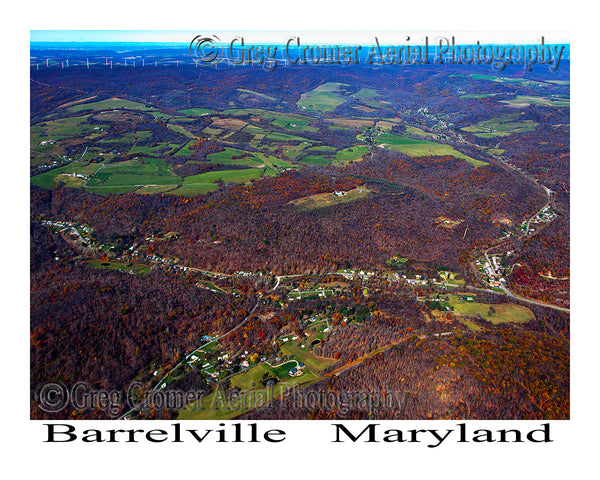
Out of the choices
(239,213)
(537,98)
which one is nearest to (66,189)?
(239,213)

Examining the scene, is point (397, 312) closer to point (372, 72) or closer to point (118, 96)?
point (118, 96)

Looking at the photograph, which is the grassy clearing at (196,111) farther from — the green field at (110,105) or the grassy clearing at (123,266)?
the grassy clearing at (123,266)

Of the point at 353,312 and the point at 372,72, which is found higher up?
the point at 372,72

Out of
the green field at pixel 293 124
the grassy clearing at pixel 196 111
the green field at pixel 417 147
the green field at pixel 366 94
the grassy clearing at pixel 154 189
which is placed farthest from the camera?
the green field at pixel 366 94

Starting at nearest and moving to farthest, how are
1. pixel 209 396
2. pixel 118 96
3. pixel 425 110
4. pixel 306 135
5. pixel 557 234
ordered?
1. pixel 209 396
2. pixel 557 234
3. pixel 306 135
4. pixel 118 96
5. pixel 425 110

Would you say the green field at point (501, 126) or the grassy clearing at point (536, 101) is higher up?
the grassy clearing at point (536, 101)

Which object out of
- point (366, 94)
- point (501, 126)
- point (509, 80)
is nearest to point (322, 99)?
point (366, 94)

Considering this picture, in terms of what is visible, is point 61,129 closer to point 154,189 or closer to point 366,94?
point 154,189

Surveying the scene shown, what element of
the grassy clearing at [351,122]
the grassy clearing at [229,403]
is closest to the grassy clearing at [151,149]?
the grassy clearing at [351,122]
